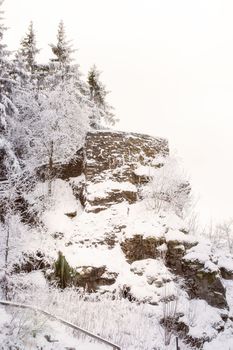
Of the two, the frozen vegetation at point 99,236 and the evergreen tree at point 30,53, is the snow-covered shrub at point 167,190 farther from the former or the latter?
the evergreen tree at point 30,53

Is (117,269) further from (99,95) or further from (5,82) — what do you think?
(99,95)

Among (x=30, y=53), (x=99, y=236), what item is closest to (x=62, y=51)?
(x=30, y=53)

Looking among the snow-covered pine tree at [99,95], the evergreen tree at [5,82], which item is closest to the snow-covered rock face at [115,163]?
the evergreen tree at [5,82]

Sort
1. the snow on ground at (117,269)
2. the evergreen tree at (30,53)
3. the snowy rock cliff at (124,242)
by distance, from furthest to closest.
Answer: the evergreen tree at (30,53) < the snowy rock cliff at (124,242) < the snow on ground at (117,269)

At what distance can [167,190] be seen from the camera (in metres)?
20.4

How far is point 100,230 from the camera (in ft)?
62.4

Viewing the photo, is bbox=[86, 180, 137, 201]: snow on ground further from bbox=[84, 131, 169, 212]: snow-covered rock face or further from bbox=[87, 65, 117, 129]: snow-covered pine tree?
bbox=[87, 65, 117, 129]: snow-covered pine tree

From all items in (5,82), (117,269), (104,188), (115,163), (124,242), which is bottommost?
(117,269)

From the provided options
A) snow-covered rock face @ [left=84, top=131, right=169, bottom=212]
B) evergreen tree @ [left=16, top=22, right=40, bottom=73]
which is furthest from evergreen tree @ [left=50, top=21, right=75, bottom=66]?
snow-covered rock face @ [left=84, top=131, right=169, bottom=212]

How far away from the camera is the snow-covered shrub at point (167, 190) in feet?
65.9

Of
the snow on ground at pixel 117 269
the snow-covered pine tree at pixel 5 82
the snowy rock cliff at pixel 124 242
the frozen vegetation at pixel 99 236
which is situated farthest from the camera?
the snow-covered pine tree at pixel 5 82

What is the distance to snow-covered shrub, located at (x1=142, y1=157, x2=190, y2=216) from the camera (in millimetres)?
20091

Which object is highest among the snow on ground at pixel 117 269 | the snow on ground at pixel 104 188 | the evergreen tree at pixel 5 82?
→ the evergreen tree at pixel 5 82

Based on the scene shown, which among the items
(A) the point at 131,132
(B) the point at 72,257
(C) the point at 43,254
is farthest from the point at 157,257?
(A) the point at 131,132
